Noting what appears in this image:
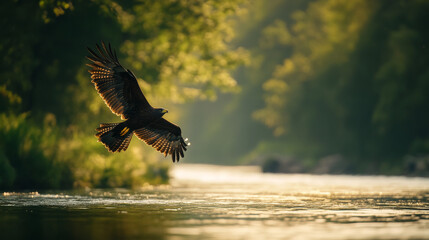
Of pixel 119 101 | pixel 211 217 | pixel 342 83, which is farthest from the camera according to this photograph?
pixel 342 83

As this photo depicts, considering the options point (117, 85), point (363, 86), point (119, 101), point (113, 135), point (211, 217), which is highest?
point (363, 86)

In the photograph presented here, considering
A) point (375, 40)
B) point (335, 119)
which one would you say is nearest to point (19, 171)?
point (375, 40)

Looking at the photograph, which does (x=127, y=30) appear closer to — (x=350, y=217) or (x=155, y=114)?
(x=155, y=114)

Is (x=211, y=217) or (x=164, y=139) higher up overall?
(x=164, y=139)

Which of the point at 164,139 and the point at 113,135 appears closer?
the point at 113,135

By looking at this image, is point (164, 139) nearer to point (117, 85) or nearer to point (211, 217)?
point (117, 85)

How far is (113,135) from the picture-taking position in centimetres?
1756

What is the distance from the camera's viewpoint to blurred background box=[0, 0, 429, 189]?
25.2m

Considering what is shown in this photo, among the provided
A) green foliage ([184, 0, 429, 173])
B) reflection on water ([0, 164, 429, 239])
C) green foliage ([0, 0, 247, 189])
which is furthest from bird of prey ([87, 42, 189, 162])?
green foliage ([184, 0, 429, 173])

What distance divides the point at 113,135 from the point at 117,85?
119 cm

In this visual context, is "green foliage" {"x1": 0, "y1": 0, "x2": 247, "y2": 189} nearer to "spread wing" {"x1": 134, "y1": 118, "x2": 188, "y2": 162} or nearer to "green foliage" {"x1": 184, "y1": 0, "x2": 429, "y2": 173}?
"spread wing" {"x1": 134, "y1": 118, "x2": 188, "y2": 162}

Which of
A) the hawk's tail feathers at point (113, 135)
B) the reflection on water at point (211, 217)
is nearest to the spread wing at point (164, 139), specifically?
the reflection on water at point (211, 217)


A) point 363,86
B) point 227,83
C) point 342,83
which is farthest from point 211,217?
point 342,83

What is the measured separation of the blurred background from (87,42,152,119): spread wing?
5103mm
